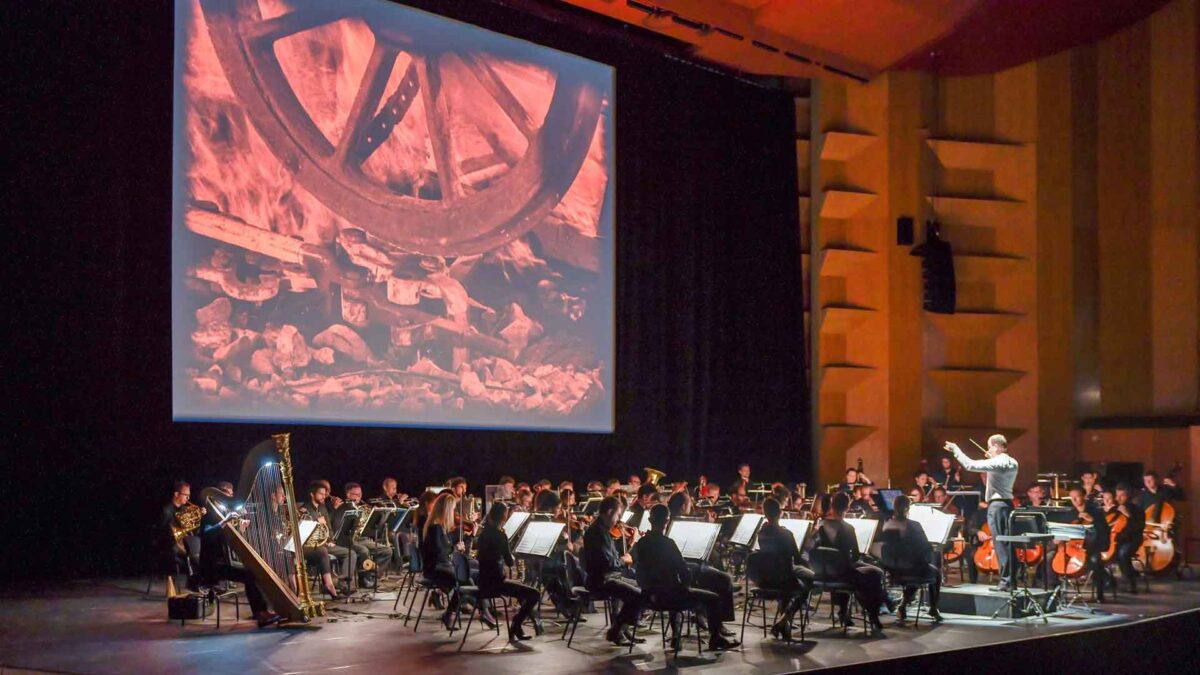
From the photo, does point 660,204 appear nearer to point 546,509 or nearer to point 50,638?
point 546,509

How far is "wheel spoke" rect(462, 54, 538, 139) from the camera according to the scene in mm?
13836

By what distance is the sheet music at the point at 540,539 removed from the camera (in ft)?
28.7

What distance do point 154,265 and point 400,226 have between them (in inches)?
108

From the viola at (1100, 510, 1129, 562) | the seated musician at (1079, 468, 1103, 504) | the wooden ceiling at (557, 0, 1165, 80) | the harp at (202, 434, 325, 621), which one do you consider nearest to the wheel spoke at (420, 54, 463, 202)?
the wooden ceiling at (557, 0, 1165, 80)

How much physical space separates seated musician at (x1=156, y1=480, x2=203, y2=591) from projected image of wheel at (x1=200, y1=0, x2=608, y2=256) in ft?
12.2

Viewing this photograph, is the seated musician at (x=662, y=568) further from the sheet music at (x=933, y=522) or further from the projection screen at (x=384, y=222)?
the projection screen at (x=384, y=222)

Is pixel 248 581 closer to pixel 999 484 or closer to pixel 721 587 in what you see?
pixel 721 587

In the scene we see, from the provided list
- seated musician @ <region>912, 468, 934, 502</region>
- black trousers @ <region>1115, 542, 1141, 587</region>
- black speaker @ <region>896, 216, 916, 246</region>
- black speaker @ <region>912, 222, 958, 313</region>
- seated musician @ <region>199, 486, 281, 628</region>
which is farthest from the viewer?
black speaker @ <region>896, 216, 916, 246</region>

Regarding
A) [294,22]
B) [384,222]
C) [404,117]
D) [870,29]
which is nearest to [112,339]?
[384,222]

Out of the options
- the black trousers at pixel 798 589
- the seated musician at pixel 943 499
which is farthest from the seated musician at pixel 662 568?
the seated musician at pixel 943 499

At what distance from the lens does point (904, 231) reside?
56.6 feet

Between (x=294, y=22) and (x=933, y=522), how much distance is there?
8576mm

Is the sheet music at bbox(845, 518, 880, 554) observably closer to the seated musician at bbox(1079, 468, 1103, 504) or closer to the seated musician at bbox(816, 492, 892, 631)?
the seated musician at bbox(816, 492, 892, 631)

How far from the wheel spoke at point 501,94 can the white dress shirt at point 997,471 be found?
7235 mm
